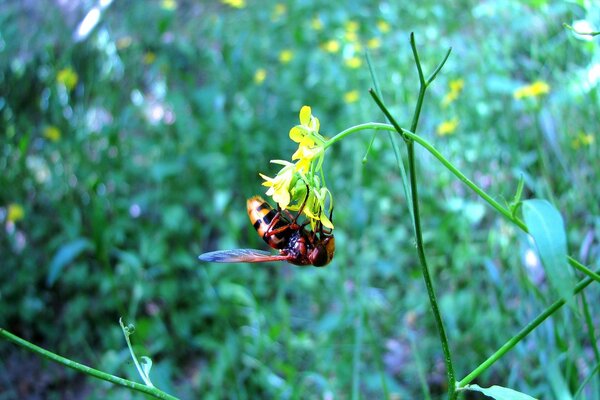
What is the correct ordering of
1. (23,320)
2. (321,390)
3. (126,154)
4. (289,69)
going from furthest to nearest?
(289,69), (126,154), (23,320), (321,390)

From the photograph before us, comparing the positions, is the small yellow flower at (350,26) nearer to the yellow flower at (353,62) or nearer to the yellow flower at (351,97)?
the yellow flower at (353,62)

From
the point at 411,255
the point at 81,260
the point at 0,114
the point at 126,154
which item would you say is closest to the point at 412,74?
the point at 411,255

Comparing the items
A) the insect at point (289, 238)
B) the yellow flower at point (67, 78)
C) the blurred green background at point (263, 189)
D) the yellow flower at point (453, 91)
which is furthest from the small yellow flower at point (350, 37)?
the insect at point (289, 238)

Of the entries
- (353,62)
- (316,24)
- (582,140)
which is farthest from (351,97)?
(582,140)

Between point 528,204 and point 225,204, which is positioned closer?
point 528,204

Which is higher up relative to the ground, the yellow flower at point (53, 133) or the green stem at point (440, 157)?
the green stem at point (440, 157)

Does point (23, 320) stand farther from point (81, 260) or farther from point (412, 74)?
point (412, 74)
